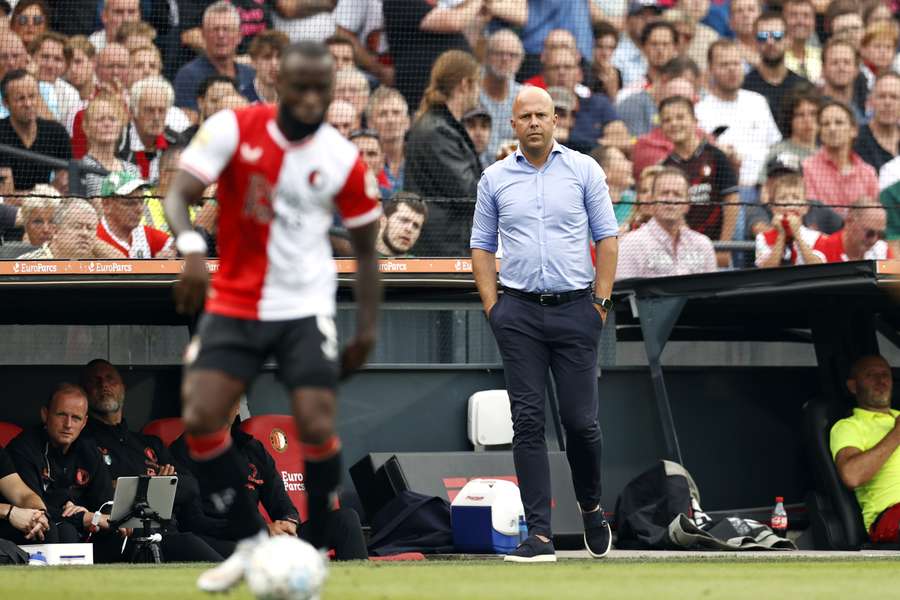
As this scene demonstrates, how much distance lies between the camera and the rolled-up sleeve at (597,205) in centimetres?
809

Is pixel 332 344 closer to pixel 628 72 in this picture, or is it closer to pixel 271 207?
pixel 271 207

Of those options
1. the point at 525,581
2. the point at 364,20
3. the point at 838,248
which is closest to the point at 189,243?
the point at 525,581

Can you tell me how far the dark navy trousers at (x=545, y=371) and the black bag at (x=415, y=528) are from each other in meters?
1.64

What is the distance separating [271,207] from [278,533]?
410 centimetres

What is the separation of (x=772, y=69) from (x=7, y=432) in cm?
794

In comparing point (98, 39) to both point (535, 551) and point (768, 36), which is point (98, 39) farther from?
point (535, 551)

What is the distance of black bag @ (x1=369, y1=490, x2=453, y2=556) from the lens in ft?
30.7

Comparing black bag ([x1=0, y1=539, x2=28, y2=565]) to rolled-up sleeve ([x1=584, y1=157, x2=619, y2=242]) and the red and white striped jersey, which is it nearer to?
the red and white striped jersey

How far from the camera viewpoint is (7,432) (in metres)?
9.63

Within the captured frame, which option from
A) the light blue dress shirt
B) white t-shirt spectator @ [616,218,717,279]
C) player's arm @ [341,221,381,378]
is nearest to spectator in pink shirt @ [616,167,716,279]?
white t-shirt spectator @ [616,218,717,279]

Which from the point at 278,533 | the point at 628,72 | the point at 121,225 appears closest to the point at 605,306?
the point at 278,533

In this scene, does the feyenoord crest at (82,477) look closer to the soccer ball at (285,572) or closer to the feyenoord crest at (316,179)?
the feyenoord crest at (316,179)

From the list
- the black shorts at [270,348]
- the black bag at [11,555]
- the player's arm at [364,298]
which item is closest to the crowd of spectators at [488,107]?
the black bag at [11,555]

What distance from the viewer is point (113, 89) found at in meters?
11.9
